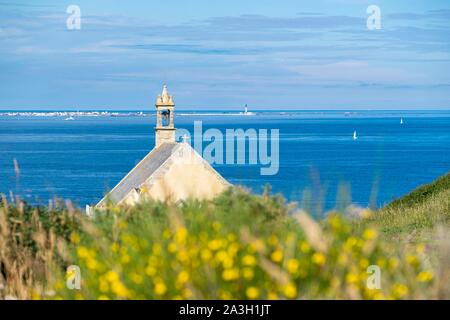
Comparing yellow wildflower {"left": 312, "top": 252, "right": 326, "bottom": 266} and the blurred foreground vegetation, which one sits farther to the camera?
the blurred foreground vegetation

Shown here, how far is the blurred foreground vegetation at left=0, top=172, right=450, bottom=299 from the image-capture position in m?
6.83

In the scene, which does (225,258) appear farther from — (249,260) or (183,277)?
(183,277)

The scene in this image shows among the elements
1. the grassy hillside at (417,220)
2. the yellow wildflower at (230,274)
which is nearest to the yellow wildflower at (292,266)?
the yellow wildflower at (230,274)

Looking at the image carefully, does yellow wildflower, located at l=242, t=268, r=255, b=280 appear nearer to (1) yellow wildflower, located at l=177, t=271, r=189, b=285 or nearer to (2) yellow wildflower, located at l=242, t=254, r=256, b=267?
(2) yellow wildflower, located at l=242, t=254, r=256, b=267

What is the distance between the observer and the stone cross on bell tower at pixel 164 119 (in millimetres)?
45000

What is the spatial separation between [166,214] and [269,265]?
226 centimetres

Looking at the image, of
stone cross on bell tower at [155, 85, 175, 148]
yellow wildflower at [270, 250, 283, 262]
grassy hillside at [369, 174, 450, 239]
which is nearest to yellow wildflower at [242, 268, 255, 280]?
yellow wildflower at [270, 250, 283, 262]

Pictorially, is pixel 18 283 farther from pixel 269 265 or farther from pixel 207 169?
pixel 207 169

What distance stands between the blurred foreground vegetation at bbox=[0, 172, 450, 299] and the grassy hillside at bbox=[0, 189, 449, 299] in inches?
0.4

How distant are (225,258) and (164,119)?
135 ft

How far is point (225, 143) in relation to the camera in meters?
165

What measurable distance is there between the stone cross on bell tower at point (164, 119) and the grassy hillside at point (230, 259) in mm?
36355

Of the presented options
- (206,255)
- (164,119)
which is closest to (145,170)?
(164,119)

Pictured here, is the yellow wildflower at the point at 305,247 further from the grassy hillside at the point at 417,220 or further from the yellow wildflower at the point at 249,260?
the grassy hillside at the point at 417,220
